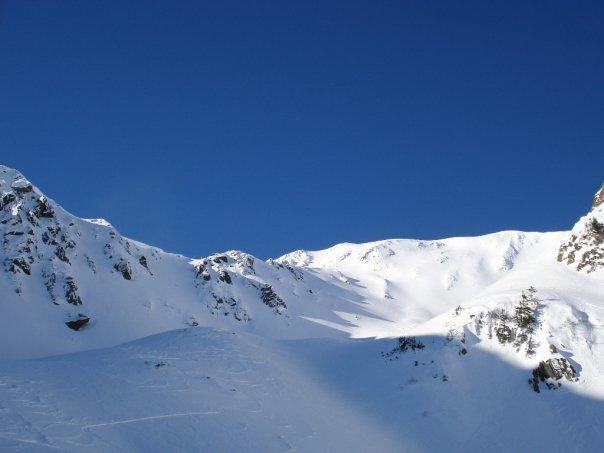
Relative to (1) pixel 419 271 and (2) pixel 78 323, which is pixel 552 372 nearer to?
(2) pixel 78 323

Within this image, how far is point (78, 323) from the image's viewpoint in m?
43.3

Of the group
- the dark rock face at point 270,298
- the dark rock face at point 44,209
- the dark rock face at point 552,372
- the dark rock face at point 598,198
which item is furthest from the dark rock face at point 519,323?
the dark rock face at point 44,209

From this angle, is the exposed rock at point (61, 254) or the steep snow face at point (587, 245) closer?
the steep snow face at point (587, 245)

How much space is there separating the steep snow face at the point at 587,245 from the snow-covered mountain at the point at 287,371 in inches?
3.6

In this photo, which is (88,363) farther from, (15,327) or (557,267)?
(557,267)

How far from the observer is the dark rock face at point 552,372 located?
72.0 feet

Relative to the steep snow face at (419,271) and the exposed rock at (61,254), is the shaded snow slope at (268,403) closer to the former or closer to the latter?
the exposed rock at (61,254)

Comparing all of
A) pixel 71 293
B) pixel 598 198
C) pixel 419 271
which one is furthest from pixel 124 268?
pixel 419 271

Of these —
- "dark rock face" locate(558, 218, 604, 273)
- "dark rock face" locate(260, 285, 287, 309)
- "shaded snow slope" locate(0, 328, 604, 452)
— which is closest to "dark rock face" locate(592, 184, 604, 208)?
"dark rock face" locate(558, 218, 604, 273)

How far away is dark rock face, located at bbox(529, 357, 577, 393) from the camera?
21953mm

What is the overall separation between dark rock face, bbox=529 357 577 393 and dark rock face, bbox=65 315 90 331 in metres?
37.7

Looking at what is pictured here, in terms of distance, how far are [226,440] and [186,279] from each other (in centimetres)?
5387

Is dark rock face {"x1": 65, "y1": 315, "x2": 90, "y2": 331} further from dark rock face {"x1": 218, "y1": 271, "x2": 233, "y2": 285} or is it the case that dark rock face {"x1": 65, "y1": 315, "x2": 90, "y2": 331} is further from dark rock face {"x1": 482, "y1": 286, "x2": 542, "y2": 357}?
dark rock face {"x1": 482, "y1": 286, "x2": 542, "y2": 357}

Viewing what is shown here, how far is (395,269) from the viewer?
112 meters
